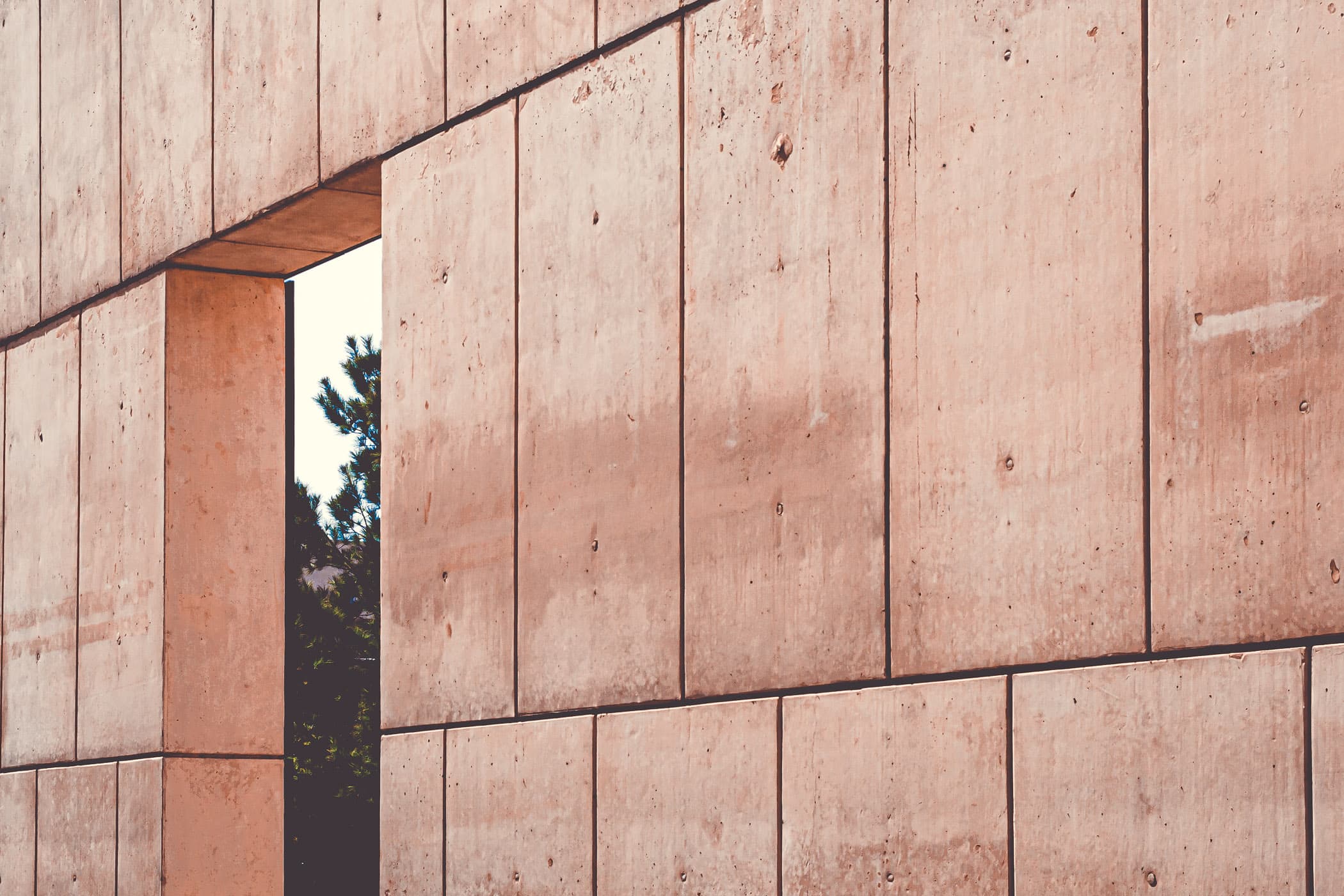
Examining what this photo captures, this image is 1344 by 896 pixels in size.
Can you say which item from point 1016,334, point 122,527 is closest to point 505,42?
point 1016,334

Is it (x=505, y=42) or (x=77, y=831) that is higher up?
(x=505, y=42)

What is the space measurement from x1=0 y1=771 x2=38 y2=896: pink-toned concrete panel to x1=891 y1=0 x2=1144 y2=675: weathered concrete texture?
5655 millimetres

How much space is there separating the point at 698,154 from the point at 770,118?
1.07 feet

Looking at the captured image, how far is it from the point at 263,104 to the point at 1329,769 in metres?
5.32

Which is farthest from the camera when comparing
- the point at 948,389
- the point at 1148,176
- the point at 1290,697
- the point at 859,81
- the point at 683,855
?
the point at 683,855

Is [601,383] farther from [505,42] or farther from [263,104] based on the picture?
[263,104]

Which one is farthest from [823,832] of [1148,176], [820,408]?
[1148,176]

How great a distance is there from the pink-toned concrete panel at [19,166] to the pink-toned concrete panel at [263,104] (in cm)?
200

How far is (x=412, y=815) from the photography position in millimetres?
6680

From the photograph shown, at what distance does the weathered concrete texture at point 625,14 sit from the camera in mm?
5859

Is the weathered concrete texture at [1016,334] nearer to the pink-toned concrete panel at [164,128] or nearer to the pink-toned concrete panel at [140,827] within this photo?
the pink-toned concrete panel at [164,128]

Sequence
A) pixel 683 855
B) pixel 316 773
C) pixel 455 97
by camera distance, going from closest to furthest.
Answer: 1. pixel 683 855
2. pixel 455 97
3. pixel 316 773

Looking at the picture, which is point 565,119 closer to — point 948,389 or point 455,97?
point 455,97

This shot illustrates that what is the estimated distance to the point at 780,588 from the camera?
530 cm
